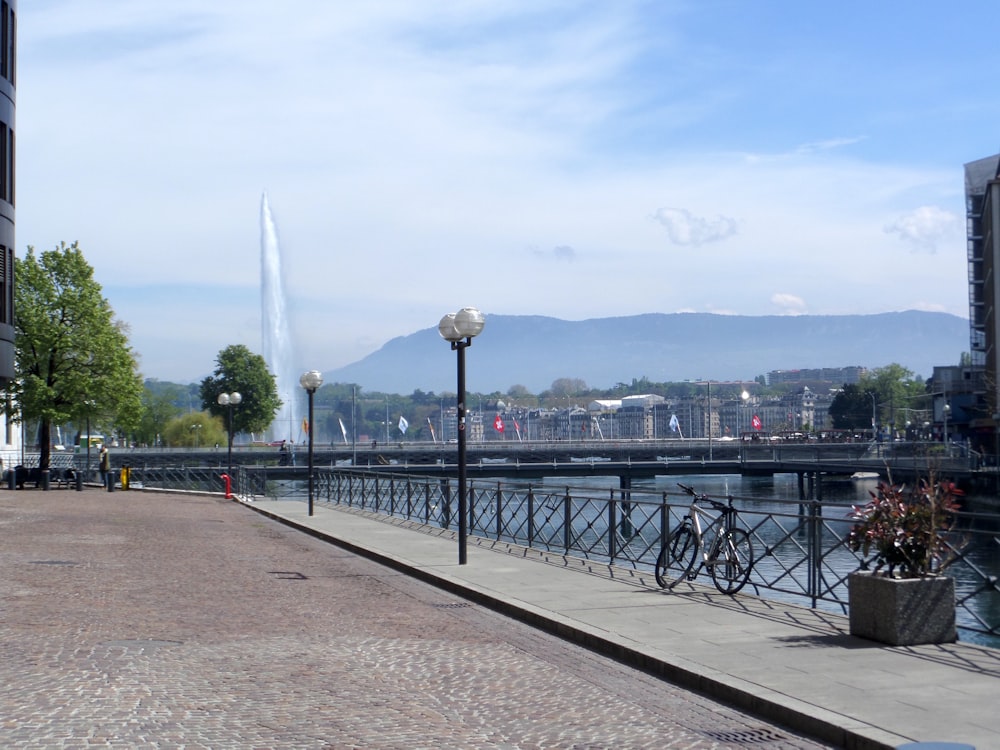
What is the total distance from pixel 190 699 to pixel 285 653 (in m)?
2.12

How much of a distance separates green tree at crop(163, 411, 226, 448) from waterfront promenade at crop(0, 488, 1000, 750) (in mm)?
121110

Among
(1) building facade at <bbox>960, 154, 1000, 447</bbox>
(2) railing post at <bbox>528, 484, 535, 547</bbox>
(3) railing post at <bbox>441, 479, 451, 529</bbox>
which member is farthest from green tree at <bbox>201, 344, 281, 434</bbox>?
(2) railing post at <bbox>528, 484, 535, 547</bbox>

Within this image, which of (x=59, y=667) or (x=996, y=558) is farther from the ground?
(x=996, y=558)

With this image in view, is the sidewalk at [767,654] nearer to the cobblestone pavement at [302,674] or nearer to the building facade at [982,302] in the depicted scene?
the cobblestone pavement at [302,674]

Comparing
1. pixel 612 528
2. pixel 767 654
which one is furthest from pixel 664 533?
pixel 767 654

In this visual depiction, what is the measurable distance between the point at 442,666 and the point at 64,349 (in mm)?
53481

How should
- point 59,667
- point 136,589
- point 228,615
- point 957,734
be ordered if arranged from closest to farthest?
point 957,734
point 59,667
point 228,615
point 136,589

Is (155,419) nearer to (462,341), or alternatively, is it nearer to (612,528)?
(462,341)

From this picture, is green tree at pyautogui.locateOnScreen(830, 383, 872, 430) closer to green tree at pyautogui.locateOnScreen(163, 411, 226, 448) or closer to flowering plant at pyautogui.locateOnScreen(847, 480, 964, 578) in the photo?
green tree at pyautogui.locateOnScreen(163, 411, 226, 448)

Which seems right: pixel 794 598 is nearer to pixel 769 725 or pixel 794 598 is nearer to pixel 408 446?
pixel 769 725

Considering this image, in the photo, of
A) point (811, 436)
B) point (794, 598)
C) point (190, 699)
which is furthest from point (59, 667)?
point (811, 436)

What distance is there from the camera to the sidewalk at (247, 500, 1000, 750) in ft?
25.3

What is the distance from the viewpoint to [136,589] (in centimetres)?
1568

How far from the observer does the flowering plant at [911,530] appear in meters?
10.3
